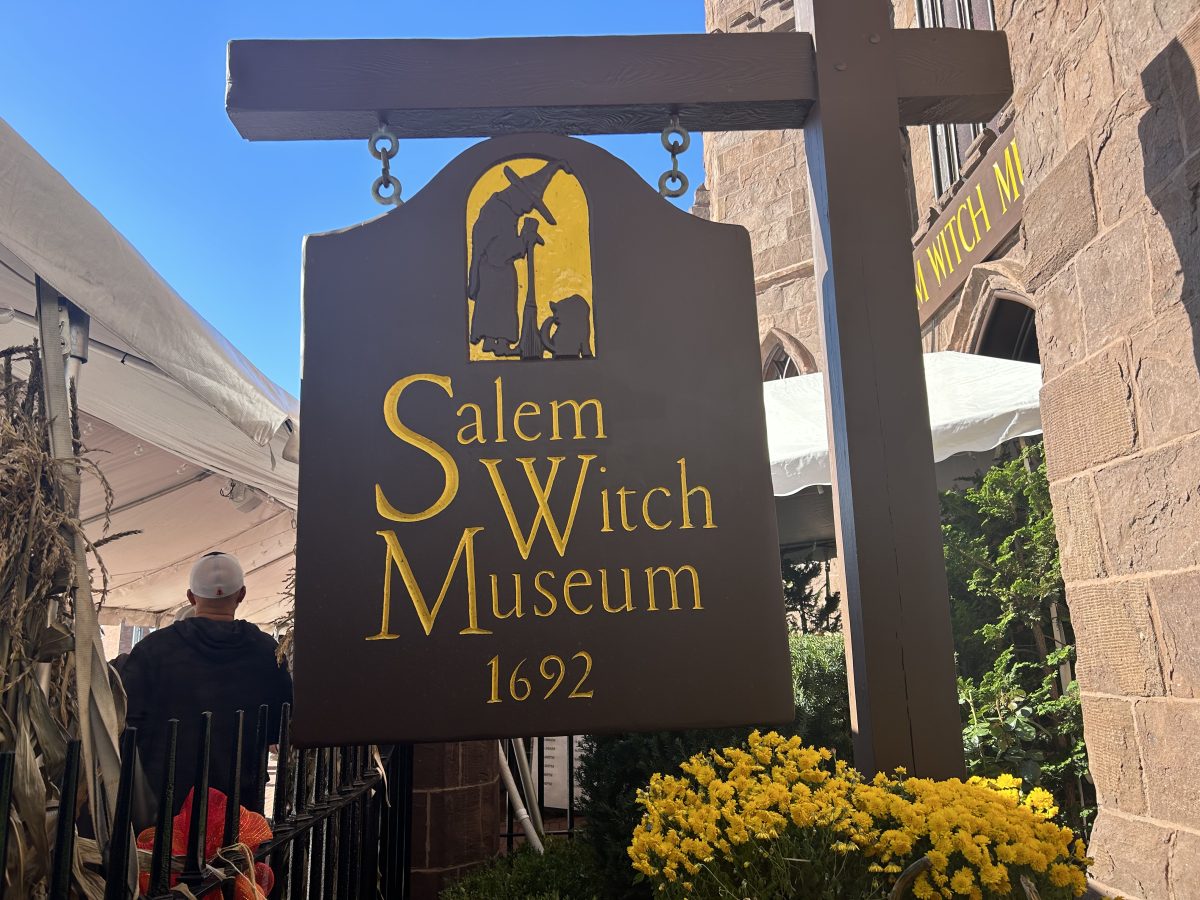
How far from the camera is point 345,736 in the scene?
1.66 metres

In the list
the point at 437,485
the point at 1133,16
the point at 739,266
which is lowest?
the point at 437,485

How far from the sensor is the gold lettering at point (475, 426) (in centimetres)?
178

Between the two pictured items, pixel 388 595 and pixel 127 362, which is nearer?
pixel 388 595

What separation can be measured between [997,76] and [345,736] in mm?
2049

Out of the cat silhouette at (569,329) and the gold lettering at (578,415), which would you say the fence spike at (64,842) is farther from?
the cat silhouette at (569,329)

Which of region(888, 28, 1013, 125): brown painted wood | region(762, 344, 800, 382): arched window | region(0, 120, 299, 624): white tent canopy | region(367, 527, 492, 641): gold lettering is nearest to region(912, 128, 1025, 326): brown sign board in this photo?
region(762, 344, 800, 382): arched window

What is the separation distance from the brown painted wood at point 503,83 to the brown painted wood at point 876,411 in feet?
0.45

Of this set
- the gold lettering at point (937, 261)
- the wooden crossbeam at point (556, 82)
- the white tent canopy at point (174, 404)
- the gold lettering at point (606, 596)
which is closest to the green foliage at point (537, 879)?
the white tent canopy at point (174, 404)

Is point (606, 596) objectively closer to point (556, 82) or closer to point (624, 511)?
point (624, 511)

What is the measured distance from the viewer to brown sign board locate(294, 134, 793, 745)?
5.57 ft

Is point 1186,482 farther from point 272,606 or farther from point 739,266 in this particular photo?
point 272,606

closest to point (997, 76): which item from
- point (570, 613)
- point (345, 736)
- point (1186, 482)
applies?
point (1186, 482)

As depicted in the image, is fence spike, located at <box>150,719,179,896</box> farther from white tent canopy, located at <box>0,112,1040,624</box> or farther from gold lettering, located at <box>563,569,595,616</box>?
white tent canopy, located at <box>0,112,1040,624</box>

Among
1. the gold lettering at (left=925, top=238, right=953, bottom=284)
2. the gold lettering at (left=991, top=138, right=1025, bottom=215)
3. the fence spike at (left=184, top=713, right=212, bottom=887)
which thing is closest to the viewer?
the fence spike at (left=184, top=713, right=212, bottom=887)
